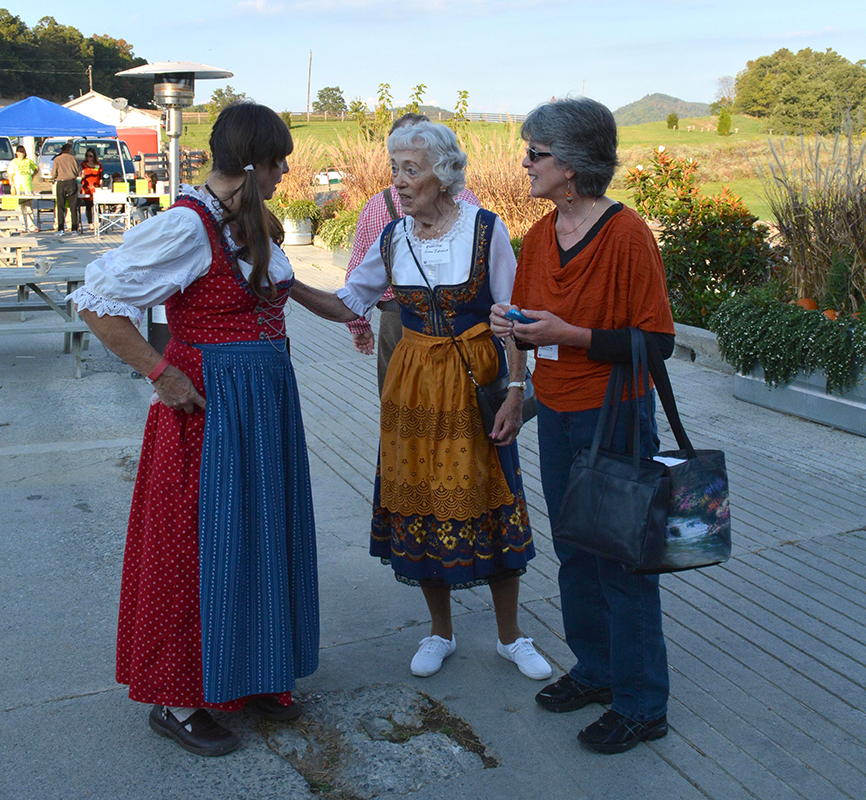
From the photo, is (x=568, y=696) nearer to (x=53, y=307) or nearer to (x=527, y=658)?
(x=527, y=658)

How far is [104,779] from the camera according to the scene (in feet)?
8.35

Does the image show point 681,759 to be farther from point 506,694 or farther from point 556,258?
point 556,258

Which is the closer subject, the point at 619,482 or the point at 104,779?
the point at 619,482

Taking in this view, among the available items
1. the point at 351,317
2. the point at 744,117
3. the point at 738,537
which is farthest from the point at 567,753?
the point at 744,117

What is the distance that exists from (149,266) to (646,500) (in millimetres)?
1457

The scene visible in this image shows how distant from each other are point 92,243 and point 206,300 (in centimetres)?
1625

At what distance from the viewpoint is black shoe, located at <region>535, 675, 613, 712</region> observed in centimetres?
289

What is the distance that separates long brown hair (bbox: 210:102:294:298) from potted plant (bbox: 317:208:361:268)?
1057 centimetres

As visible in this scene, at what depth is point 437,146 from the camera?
9.15 feet

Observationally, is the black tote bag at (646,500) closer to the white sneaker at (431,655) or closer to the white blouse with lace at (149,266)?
the white sneaker at (431,655)

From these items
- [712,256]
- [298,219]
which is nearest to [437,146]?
[712,256]

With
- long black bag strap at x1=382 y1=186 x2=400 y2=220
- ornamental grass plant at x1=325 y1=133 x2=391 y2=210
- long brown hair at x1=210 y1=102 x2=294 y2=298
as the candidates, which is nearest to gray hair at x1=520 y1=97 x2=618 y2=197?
long brown hair at x1=210 y1=102 x2=294 y2=298

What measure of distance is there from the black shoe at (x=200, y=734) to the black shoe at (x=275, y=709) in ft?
0.46

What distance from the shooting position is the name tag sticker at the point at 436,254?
2.87m
